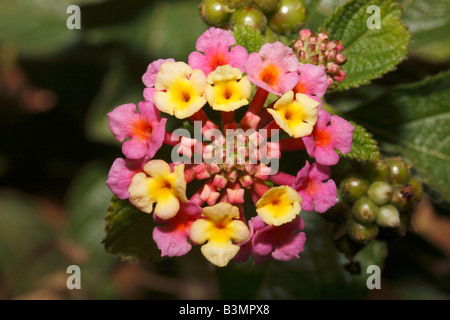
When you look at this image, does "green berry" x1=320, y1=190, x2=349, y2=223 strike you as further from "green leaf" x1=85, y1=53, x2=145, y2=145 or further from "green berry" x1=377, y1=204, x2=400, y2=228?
"green leaf" x1=85, y1=53, x2=145, y2=145

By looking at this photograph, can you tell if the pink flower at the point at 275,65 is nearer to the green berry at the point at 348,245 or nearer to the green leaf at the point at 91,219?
the green berry at the point at 348,245

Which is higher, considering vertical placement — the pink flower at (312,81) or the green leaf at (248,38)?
the green leaf at (248,38)

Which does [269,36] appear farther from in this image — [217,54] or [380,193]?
[380,193]

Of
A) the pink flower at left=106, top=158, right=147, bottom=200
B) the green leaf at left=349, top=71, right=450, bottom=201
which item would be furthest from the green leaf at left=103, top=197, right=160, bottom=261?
the green leaf at left=349, top=71, right=450, bottom=201

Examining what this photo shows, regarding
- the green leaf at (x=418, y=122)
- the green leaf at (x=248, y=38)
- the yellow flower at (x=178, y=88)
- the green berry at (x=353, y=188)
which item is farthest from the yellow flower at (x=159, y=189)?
the green leaf at (x=418, y=122)

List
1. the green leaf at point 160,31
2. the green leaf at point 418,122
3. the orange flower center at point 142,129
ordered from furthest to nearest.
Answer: the green leaf at point 160,31, the green leaf at point 418,122, the orange flower center at point 142,129

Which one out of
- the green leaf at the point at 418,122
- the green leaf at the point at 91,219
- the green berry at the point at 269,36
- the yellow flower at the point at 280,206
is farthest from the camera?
the green leaf at the point at 91,219
